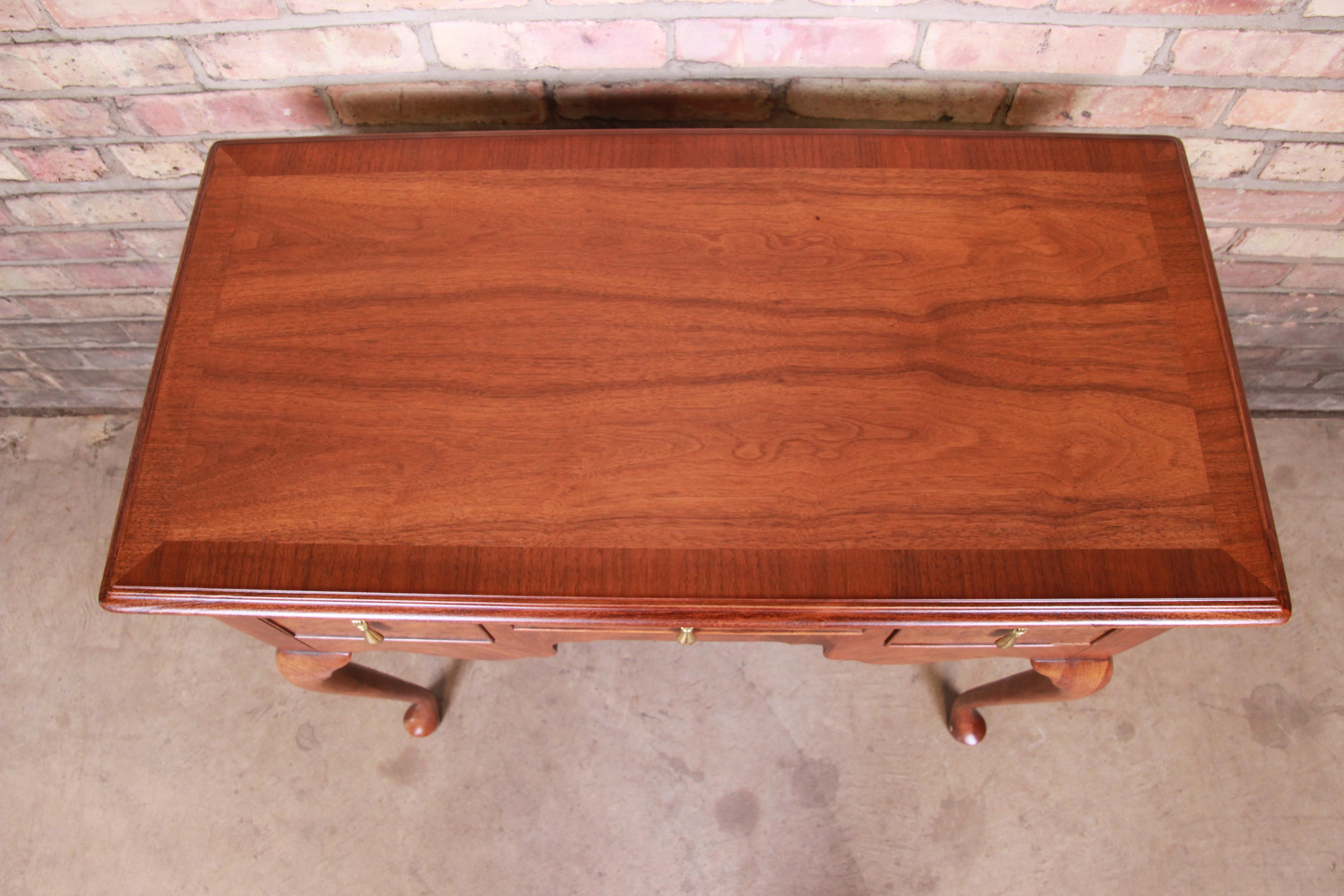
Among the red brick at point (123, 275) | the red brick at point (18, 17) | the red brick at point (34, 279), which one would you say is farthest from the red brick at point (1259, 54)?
the red brick at point (34, 279)

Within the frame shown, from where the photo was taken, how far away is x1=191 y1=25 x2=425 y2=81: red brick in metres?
0.85

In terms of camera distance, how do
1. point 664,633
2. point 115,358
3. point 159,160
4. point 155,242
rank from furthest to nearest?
point 115,358, point 155,242, point 159,160, point 664,633

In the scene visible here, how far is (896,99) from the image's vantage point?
90cm

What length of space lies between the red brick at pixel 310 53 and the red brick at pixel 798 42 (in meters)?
0.31

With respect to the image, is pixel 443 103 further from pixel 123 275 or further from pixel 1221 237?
pixel 1221 237

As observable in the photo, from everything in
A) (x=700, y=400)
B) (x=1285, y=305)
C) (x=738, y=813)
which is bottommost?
(x=738, y=813)

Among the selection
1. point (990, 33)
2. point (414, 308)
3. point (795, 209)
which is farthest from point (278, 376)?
point (990, 33)

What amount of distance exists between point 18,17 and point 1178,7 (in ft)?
4.02

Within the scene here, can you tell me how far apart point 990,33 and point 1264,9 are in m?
0.27

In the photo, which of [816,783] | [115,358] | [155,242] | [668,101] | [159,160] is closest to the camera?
[668,101]

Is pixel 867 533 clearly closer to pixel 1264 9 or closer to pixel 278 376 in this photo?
pixel 278 376

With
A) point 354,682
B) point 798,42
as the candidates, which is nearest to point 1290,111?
point 798,42

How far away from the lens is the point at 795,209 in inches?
30.7

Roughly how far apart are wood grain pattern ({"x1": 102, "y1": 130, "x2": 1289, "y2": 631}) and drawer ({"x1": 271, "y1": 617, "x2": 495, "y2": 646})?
0.38 ft
